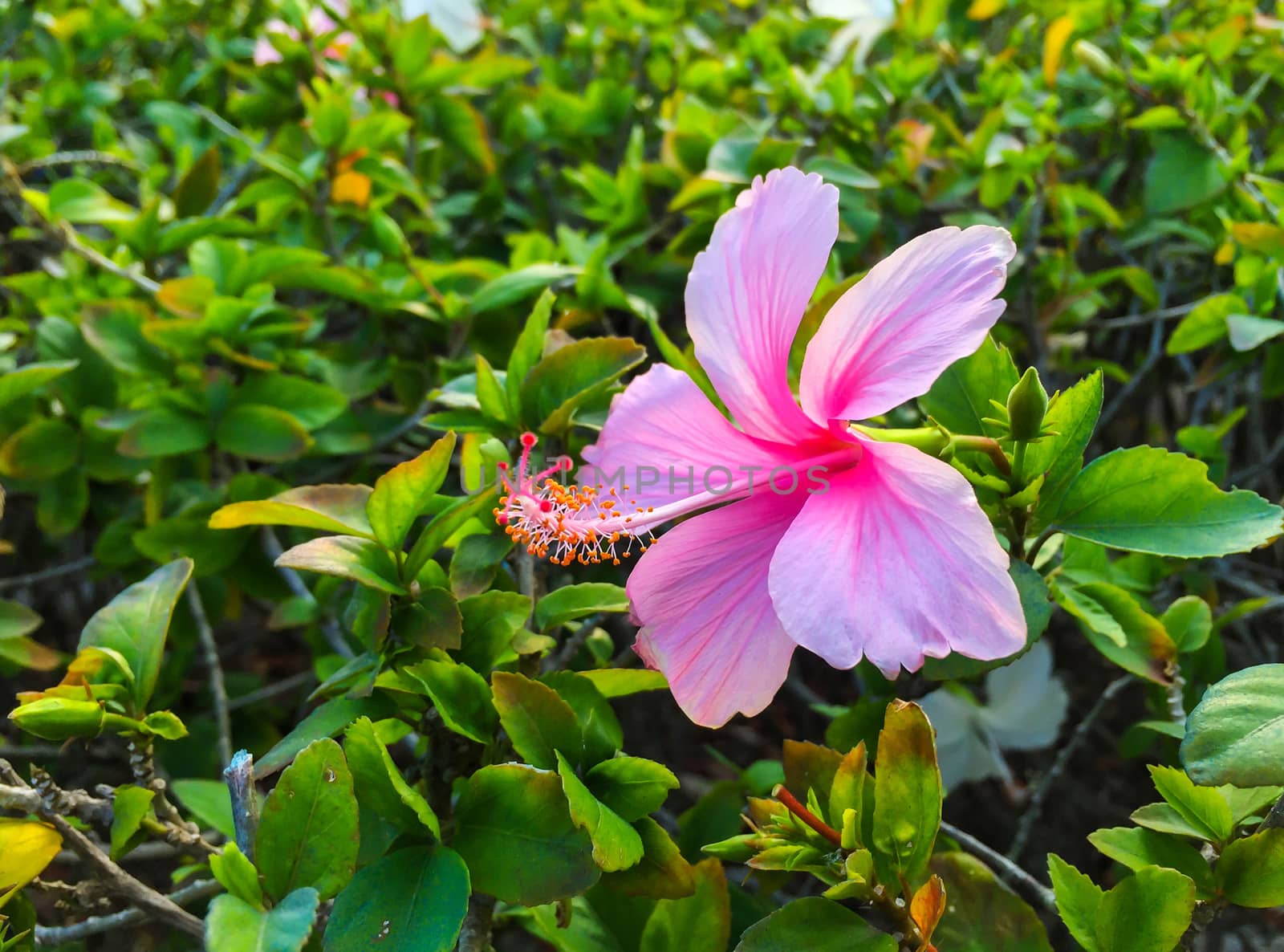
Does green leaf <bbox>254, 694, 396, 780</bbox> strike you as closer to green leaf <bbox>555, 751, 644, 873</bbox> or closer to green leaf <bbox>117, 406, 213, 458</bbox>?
green leaf <bbox>555, 751, 644, 873</bbox>

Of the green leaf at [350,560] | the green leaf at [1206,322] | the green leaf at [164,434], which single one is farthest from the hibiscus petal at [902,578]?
the green leaf at [164,434]

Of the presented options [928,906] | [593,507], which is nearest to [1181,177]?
[593,507]

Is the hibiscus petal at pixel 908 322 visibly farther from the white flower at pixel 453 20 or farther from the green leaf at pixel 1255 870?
the white flower at pixel 453 20

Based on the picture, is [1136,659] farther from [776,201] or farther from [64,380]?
[64,380]

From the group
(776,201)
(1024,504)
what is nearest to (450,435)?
(776,201)

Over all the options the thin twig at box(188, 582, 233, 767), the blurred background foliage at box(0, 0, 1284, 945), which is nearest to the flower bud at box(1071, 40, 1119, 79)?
the blurred background foliage at box(0, 0, 1284, 945)

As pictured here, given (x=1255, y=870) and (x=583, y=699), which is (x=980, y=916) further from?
(x=583, y=699)
